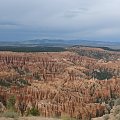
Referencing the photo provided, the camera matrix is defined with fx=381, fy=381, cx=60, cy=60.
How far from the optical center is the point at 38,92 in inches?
4210

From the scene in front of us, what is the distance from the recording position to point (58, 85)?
11988 centimetres

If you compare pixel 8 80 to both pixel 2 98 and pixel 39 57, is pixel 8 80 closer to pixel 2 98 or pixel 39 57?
pixel 2 98

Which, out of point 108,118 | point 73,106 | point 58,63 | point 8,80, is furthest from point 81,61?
point 108,118

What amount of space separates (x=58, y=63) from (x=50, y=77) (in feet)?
114

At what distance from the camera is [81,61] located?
621 feet

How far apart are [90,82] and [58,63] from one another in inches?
1743

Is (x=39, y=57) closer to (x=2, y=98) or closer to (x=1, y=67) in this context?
(x=1, y=67)

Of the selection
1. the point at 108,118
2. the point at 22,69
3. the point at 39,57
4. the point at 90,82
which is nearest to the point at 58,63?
the point at 39,57

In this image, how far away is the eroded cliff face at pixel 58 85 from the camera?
273 ft

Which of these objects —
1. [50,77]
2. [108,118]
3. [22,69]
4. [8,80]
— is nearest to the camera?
[108,118]

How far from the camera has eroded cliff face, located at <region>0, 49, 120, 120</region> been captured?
83312 millimetres

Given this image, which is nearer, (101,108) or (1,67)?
(101,108)

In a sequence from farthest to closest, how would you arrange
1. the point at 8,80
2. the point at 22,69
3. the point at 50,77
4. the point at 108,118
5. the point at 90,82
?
the point at 22,69
the point at 50,77
the point at 90,82
the point at 8,80
the point at 108,118

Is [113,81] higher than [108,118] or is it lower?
lower
